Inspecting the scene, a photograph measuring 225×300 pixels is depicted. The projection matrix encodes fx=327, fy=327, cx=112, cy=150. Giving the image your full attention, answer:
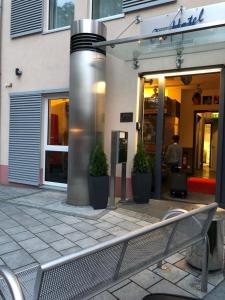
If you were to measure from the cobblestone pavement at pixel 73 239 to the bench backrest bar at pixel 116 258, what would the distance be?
57 cm

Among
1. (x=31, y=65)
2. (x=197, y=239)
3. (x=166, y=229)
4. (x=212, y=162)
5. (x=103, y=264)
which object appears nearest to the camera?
(x=103, y=264)

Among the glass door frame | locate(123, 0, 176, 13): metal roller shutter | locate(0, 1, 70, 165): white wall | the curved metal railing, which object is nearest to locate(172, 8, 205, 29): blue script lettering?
locate(123, 0, 176, 13): metal roller shutter

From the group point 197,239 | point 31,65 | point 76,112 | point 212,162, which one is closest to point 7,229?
point 76,112

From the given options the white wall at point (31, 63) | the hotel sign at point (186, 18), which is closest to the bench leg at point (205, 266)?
the hotel sign at point (186, 18)

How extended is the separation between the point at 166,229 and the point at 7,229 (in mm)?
2909

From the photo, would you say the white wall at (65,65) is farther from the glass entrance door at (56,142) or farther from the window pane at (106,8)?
the glass entrance door at (56,142)

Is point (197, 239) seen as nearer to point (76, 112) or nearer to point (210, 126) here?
point (76, 112)

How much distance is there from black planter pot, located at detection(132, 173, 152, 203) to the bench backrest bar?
309cm

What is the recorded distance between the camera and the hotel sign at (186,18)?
17.0ft

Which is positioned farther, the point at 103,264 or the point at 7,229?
the point at 7,229

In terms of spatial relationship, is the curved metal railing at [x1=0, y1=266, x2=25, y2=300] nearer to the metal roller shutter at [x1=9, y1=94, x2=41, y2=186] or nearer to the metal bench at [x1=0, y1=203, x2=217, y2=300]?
the metal bench at [x1=0, y1=203, x2=217, y2=300]

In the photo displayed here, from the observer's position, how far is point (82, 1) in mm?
7297

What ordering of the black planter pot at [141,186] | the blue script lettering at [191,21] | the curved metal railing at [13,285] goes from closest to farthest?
the curved metal railing at [13,285], the blue script lettering at [191,21], the black planter pot at [141,186]

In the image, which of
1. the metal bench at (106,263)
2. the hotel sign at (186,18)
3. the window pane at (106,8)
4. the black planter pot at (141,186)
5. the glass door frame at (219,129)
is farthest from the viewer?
the window pane at (106,8)
